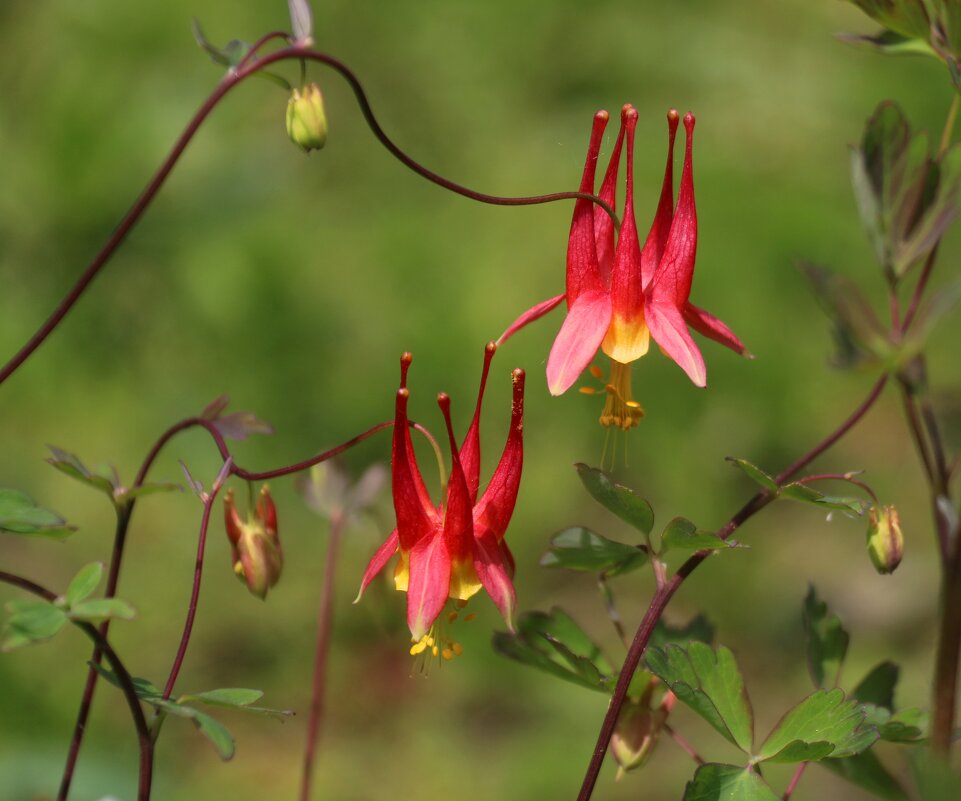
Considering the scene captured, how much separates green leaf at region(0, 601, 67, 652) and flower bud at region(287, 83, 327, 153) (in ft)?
1.61

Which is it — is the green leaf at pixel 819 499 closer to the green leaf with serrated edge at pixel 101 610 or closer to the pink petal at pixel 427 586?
the pink petal at pixel 427 586

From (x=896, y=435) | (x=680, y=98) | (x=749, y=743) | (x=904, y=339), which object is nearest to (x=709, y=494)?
(x=896, y=435)

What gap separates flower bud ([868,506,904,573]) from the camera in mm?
1139

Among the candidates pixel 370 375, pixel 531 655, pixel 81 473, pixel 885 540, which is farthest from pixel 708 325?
pixel 370 375

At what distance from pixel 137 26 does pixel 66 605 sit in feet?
12.4

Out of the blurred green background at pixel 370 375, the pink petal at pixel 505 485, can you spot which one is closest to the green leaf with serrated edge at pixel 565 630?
the pink petal at pixel 505 485

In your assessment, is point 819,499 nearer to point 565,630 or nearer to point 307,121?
point 565,630

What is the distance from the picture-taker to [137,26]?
4.26 m

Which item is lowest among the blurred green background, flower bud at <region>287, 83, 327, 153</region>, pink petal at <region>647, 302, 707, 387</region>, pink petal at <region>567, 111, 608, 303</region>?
the blurred green background

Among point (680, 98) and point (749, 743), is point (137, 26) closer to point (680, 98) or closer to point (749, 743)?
point (680, 98)

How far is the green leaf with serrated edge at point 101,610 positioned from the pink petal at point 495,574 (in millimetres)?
343

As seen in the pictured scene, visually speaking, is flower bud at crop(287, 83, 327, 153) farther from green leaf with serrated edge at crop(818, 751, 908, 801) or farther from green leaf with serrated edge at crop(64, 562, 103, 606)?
green leaf with serrated edge at crop(818, 751, 908, 801)

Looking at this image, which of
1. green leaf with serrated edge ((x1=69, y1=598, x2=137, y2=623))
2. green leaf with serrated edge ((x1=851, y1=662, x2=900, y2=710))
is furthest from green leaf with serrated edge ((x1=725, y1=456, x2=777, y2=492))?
green leaf with serrated edge ((x1=69, y1=598, x2=137, y2=623))

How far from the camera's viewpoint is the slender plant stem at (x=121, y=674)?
2.97 feet
